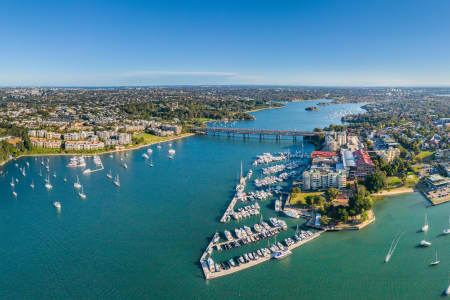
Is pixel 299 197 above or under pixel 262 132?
under

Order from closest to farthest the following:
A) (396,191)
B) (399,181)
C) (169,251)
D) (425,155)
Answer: (169,251) → (396,191) → (399,181) → (425,155)

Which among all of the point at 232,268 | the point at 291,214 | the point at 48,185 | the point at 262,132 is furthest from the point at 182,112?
the point at 232,268

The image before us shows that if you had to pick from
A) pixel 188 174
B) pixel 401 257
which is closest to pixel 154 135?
pixel 188 174

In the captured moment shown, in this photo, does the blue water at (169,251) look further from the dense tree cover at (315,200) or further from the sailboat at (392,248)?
the dense tree cover at (315,200)

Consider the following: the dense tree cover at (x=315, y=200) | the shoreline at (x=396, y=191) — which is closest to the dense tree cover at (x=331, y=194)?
the dense tree cover at (x=315, y=200)

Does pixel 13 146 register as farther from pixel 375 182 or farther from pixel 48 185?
pixel 375 182

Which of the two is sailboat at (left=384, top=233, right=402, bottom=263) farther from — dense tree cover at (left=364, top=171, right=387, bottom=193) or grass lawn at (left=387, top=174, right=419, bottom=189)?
grass lawn at (left=387, top=174, right=419, bottom=189)

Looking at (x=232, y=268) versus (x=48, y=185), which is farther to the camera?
(x=48, y=185)

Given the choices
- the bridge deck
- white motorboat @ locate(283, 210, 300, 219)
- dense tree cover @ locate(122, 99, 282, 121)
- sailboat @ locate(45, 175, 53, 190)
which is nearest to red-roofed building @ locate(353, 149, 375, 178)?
white motorboat @ locate(283, 210, 300, 219)
